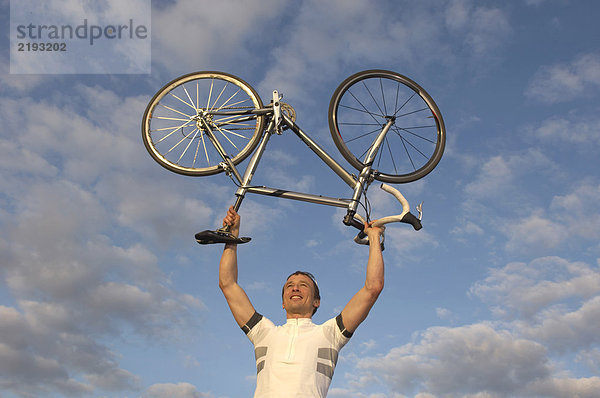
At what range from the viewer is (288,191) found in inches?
293

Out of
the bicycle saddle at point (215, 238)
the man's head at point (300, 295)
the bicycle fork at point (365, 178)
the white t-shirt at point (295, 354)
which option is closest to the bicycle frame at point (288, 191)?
the bicycle fork at point (365, 178)

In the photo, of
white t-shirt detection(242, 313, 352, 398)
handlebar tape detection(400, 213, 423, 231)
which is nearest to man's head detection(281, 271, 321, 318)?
white t-shirt detection(242, 313, 352, 398)

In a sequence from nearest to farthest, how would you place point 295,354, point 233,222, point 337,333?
point 295,354 < point 337,333 < point 233,222

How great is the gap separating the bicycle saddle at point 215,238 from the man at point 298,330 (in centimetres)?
13

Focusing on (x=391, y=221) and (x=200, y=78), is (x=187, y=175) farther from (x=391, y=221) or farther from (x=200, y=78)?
(x=391, y=221)

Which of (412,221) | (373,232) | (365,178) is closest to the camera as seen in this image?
(373,232)

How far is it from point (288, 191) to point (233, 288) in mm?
1612

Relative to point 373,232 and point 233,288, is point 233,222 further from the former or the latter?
point 373,232

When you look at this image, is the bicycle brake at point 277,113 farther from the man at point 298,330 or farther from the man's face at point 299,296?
the man's face at point 299,296

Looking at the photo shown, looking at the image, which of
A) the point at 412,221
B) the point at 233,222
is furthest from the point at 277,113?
the point at 412,221

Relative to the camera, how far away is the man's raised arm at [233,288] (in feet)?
21.1

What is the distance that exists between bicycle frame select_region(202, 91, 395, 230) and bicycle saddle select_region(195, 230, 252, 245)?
0.58m

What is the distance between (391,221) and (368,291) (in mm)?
1355

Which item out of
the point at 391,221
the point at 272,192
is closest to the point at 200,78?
the point at 272,192
